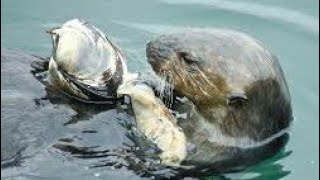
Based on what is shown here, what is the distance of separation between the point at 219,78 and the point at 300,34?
2.41 m

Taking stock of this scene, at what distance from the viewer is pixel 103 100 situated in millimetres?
4414

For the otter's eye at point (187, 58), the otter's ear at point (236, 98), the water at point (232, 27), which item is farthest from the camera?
the water at point (232, 27)

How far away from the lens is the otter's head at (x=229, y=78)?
4176mm

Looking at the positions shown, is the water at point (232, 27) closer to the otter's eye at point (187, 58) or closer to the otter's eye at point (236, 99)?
the otter's eye at point (236, 99)

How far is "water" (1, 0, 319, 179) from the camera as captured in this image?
200 inches

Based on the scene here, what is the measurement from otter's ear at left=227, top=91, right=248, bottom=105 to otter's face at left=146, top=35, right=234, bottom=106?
0.03 metres

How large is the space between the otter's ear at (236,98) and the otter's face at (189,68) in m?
0.03

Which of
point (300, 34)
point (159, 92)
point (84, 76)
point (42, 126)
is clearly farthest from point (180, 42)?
point (300, 34)

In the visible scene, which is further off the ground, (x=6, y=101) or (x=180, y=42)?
(x=180, y=42)

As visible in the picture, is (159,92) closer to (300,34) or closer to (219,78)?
(219,78)

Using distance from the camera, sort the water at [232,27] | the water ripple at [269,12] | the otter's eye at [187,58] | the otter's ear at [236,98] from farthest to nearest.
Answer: the water ripple at [269,12] < the water at [232,27] < the otter's eye at [187,58] < the otter's ear at [236,98]

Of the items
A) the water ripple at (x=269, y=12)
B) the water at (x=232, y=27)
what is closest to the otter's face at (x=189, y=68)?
the water at (x=232, y=27)

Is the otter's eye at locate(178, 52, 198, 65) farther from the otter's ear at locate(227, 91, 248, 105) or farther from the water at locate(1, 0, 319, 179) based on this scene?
the water at locate(1, 0, 319, 179)

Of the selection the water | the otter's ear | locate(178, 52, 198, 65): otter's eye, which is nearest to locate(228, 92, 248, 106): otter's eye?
the otter's ear
